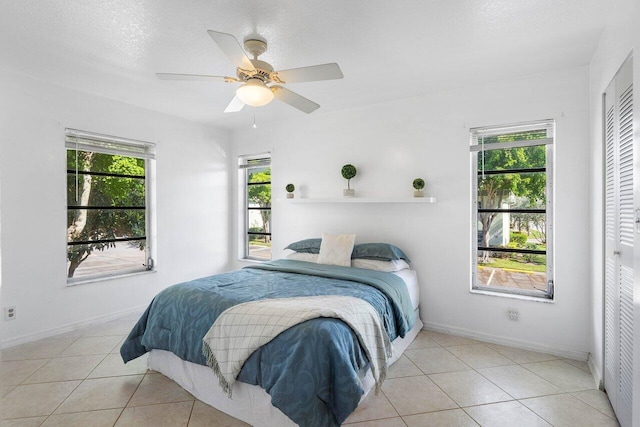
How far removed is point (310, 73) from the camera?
223cm

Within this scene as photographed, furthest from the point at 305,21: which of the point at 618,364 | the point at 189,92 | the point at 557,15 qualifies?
the point at 618,364

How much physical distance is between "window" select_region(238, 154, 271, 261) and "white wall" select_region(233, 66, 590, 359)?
28cm

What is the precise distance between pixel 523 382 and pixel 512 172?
74.0 inches

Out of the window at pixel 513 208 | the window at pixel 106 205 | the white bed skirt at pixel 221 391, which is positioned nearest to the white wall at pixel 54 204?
the window at pixel 106 205

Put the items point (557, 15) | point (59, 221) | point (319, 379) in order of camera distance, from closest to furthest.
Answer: point (319, 379), point (557, 15), point (59, 221)

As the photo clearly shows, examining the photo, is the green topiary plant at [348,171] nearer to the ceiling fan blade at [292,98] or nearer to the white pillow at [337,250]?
the white pillow at [337,250]

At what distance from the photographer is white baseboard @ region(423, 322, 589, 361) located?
2.91 m

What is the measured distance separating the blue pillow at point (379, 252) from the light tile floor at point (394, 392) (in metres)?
0.92

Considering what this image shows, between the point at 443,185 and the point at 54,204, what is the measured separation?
4.06 m

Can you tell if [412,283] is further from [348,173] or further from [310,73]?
[310,73]

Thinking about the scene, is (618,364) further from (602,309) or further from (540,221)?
(540,221)

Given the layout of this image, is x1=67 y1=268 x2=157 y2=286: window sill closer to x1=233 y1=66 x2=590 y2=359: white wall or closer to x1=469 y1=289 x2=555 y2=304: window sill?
x1=233 y1=66 x2=590 y2=359: white wall

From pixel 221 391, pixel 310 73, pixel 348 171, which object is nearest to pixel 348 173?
pixel 348 171

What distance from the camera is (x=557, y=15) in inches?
85.8
